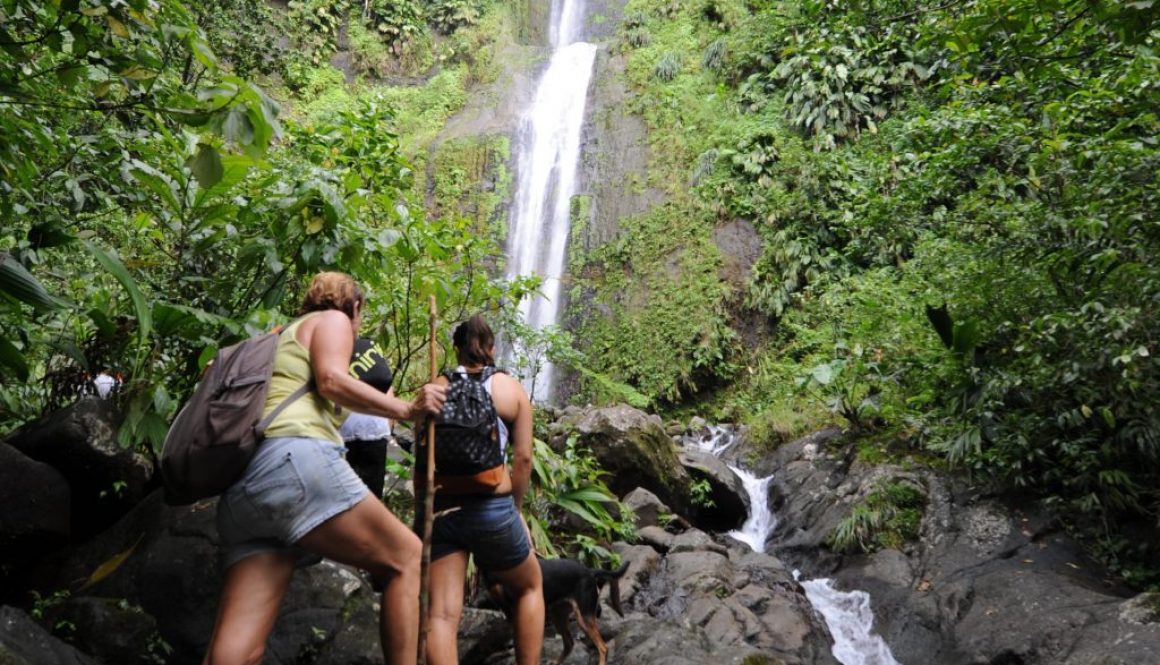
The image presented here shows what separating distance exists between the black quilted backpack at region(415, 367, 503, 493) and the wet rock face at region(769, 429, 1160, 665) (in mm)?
3894

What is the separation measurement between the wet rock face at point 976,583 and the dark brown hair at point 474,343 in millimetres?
4034

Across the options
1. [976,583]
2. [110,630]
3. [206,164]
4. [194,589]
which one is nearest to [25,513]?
[110,630]

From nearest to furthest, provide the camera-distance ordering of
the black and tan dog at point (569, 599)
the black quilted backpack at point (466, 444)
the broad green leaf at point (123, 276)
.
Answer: the broad green leaf at point (123, 276)
the black quilted backpack at point (466, 444)
the black and tan dog at point (569, 599)

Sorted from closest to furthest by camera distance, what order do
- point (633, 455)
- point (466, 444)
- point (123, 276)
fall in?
point (123, 276)
point (466, 444)
point (633, 455)

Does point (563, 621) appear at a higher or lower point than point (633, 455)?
higher

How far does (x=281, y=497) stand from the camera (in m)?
2.24

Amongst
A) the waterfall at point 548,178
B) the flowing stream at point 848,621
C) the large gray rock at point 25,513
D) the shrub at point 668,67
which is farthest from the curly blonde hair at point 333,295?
the shrub at point 668,67

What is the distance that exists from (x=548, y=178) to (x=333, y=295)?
15.6 m

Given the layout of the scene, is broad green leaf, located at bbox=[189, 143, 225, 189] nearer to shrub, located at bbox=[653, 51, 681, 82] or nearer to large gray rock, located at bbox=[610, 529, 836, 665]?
large gray rock, located at bbox=[610, 529, 836, 665]

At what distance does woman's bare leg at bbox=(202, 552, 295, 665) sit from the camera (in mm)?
2225

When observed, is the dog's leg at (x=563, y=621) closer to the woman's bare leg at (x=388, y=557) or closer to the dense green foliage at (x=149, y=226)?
the woman's bare leg at (x=388, y=557)

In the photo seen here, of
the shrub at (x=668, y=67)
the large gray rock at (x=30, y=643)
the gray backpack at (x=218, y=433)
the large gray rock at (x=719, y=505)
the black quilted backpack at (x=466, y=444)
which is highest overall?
the shrub at (x=668, y=67)

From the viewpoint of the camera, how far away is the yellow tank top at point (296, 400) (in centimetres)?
233

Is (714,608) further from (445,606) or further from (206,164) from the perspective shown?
(206,164)
